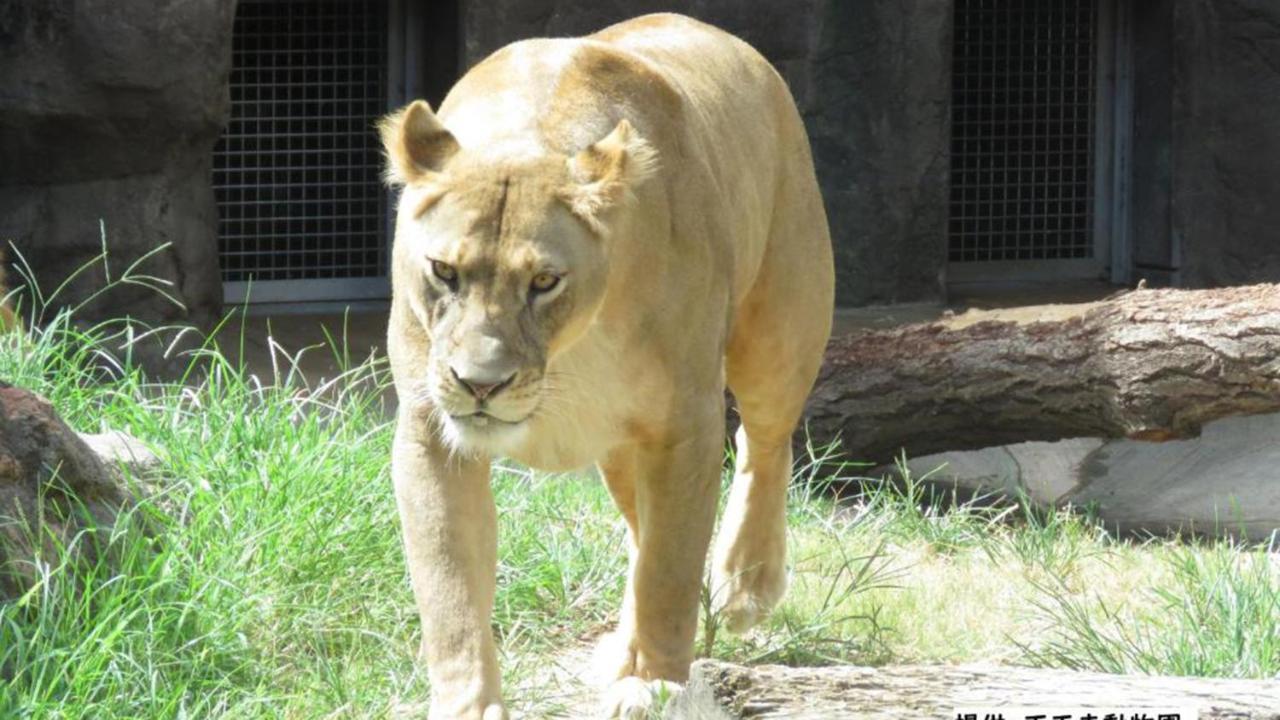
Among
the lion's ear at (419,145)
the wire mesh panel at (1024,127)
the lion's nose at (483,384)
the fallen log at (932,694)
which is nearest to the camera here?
the fallen log at (932,694)

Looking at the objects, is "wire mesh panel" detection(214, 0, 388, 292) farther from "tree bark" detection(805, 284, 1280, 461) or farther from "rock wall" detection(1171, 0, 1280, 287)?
"rock wall" detection(1171, 0, 1280, 287)

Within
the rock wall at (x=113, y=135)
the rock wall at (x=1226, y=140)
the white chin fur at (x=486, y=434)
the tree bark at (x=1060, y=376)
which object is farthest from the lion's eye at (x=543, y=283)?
the rock wall at (x=1226, y=140)

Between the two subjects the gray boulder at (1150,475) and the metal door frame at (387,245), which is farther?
the metal door frame at (387,245)

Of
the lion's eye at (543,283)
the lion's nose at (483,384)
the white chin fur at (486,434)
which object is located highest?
the lion's eye at (543,283)

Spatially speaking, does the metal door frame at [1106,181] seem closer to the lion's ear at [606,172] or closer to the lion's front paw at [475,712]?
the lion's ear at [606,172]

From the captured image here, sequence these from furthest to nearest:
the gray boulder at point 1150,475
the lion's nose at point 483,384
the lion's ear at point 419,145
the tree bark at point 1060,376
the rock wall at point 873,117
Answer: the rock wall at point 873,117
the gray boulder at point 1150,475
the tree bark at point 1060,376
the lion's ear at point 419,145
the lion's nose at point 483,384

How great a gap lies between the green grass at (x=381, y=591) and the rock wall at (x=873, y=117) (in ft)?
14.0

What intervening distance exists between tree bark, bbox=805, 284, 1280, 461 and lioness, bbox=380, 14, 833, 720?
84.5 inches

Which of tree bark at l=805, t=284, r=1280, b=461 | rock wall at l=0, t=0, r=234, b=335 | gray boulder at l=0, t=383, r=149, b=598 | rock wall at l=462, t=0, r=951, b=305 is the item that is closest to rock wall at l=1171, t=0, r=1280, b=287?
rock wall at l=462, t=0, r=951, b=305

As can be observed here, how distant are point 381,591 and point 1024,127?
7482 millimetres

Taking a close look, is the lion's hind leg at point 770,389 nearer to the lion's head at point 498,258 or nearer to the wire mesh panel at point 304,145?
the lion's head at point 498,258

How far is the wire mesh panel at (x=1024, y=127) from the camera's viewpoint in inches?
428

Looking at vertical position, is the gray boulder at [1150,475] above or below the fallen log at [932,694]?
below

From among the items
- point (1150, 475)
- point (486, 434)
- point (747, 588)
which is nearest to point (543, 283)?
point (486, 434)
